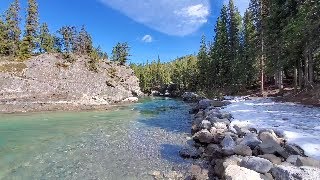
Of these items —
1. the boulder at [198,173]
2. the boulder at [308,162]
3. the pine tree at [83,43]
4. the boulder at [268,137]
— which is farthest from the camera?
the pine tree at [83,43]

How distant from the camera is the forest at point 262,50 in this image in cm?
2757

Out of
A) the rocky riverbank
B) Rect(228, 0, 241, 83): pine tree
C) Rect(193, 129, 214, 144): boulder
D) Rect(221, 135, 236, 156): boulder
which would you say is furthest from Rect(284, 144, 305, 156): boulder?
Rect(228, 0, 241, 83): pine tree

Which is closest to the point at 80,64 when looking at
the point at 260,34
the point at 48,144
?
the point at 260,34

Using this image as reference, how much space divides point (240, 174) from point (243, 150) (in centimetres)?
309

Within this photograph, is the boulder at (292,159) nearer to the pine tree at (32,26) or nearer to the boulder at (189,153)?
the boulder at (189,153)

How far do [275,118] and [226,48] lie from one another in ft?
162

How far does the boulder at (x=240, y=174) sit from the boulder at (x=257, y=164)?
0.38 meters

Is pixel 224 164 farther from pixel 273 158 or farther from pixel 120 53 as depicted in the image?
pixel 120 53

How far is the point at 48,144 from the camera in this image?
62.3 ft

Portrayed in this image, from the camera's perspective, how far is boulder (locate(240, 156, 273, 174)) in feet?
30.2

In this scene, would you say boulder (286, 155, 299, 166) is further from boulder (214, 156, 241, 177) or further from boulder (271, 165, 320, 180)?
boulder (214, 156, 241, 177)

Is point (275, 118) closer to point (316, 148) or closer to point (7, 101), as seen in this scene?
point (316, 148)

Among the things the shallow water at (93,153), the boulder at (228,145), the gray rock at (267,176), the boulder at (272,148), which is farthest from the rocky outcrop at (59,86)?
the gray rock at (267,176)

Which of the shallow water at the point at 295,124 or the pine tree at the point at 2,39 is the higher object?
the pine tree at the point at 2,39
